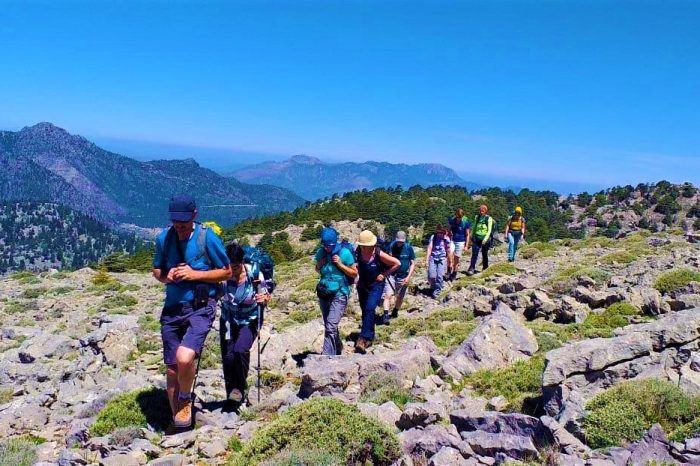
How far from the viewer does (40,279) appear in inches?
1232

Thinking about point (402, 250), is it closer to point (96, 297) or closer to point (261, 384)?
point (261, 384)

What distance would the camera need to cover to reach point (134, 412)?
20.6ft

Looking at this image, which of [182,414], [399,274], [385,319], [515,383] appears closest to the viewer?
[182,414]

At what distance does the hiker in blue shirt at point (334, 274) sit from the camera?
28.1 ft

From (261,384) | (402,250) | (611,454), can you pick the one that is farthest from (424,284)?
(611,454)

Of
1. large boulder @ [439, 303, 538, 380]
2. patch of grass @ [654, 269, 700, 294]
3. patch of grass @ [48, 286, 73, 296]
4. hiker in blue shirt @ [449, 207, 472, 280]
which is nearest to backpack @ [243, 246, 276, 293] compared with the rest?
large boulder @ [439, 303, 538, 380]

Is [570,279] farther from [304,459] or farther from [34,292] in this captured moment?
[34,292]

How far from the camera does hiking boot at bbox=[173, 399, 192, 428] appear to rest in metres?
5.93

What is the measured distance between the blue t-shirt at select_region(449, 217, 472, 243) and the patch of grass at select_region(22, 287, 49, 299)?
1961cm

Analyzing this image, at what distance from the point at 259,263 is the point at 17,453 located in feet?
11.0

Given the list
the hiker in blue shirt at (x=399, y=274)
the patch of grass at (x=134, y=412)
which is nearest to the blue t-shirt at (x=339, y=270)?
the patch of grass at (x=134, y=412)

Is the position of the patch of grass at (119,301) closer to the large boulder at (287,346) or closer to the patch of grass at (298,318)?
the patch of grass at (298,318)

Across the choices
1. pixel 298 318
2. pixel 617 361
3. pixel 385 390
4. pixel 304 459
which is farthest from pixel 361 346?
pixel 304 459

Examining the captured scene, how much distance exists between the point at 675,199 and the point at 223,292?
62344 mm
